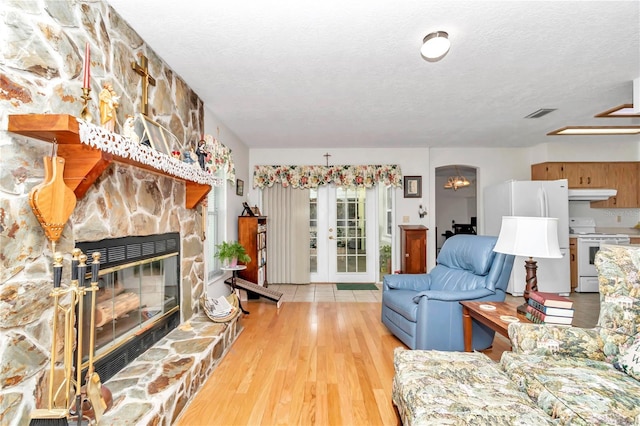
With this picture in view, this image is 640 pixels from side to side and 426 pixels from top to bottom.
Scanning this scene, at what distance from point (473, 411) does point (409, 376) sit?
38 cm

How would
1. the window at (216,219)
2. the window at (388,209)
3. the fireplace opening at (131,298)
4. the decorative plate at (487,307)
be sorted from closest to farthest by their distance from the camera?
the fireplace opening at (131,298)
the decorative plate at (487,307)
the window at (216,219)
the window at (388,209)

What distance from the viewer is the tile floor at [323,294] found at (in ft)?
15.8

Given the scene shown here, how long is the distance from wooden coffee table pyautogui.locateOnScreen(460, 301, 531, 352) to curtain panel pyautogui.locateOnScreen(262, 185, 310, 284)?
3516 mm

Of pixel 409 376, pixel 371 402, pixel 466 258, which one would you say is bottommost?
pixel 371 402

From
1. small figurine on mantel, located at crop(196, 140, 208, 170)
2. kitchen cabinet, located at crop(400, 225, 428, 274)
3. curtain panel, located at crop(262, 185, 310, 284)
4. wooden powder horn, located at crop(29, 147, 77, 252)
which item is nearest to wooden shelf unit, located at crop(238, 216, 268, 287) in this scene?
curtain panel, located at crop(262, 185, 310, 284)

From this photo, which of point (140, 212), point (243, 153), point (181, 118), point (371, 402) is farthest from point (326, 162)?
point (371, 402)

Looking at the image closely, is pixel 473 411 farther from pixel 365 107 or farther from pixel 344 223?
pixel 344 223

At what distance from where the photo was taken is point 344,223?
234 inches

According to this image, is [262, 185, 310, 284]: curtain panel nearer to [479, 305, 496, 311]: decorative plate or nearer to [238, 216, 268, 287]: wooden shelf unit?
[238, 216, 268, 287]: wooden shelf unit

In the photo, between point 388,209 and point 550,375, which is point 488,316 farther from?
point 388,209

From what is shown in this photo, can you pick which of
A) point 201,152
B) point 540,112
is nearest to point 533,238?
point 540,112

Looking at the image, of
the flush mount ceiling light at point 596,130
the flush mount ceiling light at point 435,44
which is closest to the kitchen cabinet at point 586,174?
the flush mount ceiling light at point 596,130

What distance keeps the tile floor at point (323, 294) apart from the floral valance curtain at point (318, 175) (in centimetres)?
178

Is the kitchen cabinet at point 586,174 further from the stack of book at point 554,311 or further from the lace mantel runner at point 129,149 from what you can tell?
the lace mantel runner at point 129,149
